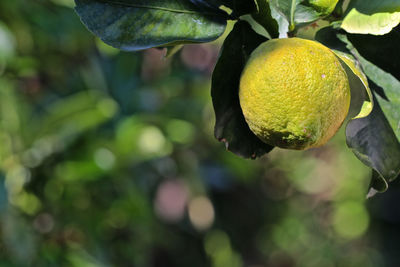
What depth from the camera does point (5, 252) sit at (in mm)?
1455

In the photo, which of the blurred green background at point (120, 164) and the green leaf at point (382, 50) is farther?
the blurred green background at point (120, 164)

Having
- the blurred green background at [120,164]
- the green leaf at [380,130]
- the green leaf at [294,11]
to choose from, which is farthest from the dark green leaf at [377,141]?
the blurred green background at [120,164]

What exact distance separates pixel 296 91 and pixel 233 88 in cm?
8

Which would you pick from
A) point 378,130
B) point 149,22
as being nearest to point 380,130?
point 378,130

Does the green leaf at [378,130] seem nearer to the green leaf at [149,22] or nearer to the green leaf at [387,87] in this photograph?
the green leaf at [387,87]

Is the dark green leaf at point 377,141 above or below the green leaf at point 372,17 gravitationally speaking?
below

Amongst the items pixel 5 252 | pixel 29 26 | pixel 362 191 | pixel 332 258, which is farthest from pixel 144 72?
pixel 332 258

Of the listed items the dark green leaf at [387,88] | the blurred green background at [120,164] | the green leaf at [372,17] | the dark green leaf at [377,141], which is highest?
the green leaf at [372,17]

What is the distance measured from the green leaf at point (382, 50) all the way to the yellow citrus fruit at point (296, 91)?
0.14 feet

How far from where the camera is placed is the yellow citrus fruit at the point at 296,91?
425 mm

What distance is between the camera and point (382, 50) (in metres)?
0.46

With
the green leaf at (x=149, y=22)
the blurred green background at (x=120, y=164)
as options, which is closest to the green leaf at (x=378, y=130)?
the green leaf at (x=149, y=22)

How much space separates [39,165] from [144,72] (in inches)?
28.5

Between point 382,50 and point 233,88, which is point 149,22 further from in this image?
point 382,50
